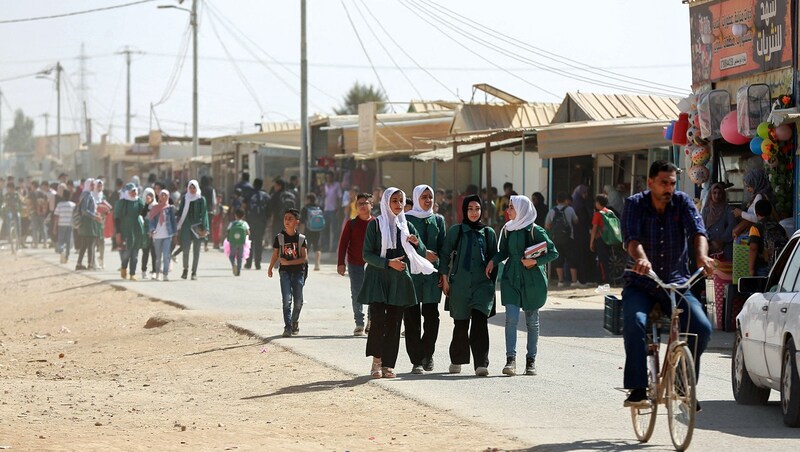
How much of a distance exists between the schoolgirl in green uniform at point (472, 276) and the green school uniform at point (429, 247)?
0.55 feet

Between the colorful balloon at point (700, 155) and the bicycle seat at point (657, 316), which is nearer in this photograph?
the bicycle seat at point (657, 316)

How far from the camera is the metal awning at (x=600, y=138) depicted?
2156cm

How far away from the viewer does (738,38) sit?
18.5m

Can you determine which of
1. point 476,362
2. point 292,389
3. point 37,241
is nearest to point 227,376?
point 292,389

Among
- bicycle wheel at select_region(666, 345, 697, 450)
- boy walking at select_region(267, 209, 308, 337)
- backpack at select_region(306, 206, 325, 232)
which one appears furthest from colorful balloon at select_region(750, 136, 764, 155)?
backpack at select_region(306, 206, 325, 232)

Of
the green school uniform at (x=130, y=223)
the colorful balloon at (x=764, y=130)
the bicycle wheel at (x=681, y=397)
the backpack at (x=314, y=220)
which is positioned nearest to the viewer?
the bicycle wheel at (x=681, y=397)

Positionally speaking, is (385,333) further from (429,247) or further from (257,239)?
(257,239)

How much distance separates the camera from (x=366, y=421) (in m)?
10.1

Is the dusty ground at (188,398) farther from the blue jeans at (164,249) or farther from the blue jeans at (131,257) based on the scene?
the blue jeans at (131,257)

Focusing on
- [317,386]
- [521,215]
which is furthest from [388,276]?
[521,215]

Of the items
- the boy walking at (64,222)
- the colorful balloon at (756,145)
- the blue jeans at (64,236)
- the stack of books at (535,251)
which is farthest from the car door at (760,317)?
the blue jeans at (64,236)

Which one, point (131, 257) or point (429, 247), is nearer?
point (429, 247)

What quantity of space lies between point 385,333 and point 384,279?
47 cm

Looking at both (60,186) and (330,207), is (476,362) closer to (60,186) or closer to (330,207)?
(330,207)
